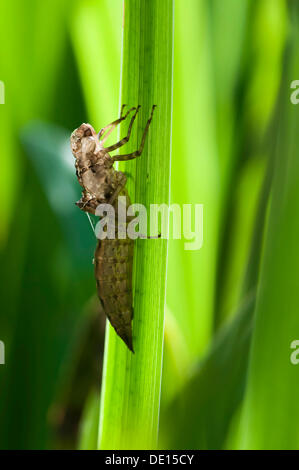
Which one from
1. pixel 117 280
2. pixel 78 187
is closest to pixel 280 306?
pixel 117 280

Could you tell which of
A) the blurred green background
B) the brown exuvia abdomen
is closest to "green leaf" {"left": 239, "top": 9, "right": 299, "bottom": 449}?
the blurred green background

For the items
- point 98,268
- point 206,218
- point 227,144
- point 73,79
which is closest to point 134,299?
point 98,268

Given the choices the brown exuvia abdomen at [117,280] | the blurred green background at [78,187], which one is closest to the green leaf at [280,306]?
the blurred green background at [78,187]

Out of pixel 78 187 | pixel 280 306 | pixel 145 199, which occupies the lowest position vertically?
pixel 280 306

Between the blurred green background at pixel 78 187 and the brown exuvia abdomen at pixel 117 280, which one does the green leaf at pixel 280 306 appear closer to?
the blurred green background at pixel 78 187

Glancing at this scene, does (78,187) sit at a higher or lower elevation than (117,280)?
higher

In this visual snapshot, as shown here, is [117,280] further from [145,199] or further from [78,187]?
[78,187]

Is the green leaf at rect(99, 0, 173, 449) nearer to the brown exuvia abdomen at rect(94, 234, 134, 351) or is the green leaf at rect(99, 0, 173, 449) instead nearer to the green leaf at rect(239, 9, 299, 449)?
the brown exuvia abdomen at rect(94, 234, 134, 351)
